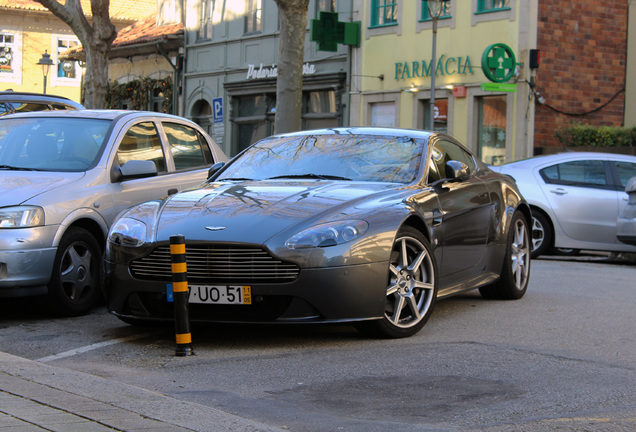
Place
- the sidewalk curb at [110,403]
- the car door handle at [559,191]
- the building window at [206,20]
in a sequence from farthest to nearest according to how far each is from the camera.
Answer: the building window at [206,20] → the car door handle at [559,191] → the sidewalk curb at [110,403]

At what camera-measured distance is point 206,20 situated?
1423 inches

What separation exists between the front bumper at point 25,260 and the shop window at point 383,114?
69.9ft

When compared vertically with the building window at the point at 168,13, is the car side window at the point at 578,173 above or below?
below

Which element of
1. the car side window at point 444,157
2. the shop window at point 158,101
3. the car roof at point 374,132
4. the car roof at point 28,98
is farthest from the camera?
the shop window at point 158,101

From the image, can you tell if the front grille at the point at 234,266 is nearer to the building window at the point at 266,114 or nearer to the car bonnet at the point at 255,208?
the car bonnet at the point at 255,208

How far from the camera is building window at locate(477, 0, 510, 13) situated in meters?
25.0

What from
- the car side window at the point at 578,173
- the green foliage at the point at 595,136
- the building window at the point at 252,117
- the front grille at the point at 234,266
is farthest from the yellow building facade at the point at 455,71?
the front grille at the point at 234,266

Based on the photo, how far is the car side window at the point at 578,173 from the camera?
14.3m

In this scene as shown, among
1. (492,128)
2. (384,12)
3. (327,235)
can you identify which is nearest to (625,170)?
(327,235)

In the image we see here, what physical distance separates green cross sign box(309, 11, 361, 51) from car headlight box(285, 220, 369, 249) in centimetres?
2283

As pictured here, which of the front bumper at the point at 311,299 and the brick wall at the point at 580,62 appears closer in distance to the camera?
the front bumper at the point at 311,299

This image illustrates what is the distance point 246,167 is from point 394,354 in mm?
2383

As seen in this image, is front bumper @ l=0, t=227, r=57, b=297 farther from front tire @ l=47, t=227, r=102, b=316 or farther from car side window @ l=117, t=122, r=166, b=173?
car side window @ l=117, t=122, r=166, b=173

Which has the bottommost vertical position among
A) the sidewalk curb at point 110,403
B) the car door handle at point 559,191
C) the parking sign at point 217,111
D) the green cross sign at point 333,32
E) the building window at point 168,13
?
the sidewalk curb at point 110,403
